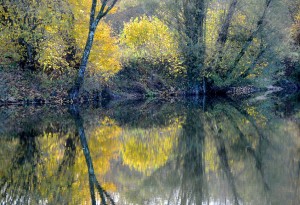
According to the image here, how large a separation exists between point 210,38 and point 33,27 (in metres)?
10.8

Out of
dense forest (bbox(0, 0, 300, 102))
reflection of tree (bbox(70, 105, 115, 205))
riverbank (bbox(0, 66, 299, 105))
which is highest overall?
dense forest (bbox(0, 0, 300, 102))

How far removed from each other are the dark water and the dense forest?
8.05 meters

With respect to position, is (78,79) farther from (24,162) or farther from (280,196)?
(280,196)

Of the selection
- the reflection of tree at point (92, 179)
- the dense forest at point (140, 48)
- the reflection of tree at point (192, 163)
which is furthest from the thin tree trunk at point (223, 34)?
the reflection of tree at point (92, 179)

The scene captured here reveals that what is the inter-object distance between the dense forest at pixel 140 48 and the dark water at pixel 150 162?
8.05 metres

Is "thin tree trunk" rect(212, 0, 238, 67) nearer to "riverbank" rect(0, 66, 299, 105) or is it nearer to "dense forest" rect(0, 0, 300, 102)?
"dense forest" rect(0, 0, 300, 102)

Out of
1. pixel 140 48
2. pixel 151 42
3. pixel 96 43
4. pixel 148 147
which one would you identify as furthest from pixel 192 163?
pixel 140 48

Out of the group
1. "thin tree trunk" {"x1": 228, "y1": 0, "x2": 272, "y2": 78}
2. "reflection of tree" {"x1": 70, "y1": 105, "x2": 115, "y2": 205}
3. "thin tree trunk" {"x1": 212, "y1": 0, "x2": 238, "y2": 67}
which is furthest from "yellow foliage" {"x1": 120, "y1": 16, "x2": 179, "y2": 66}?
"reflection of tree" {"x1": 70, "y1": 105, "x2": 115, "y2": 205}

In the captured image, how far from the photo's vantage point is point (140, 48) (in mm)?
27922

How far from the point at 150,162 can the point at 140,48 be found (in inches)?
796

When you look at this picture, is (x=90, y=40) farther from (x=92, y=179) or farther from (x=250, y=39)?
(x=92, y=179)

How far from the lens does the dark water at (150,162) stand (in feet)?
20.3

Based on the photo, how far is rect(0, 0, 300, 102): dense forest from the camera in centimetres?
2078

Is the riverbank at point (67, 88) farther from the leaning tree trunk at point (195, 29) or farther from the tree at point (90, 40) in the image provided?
the leaning tree trunk at point (195, 29)
